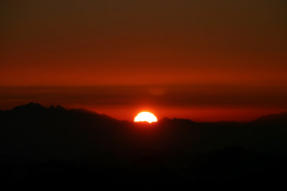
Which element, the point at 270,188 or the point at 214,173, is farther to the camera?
the point at 214,173

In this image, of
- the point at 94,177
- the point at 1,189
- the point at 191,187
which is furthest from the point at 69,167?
the point at 191,187

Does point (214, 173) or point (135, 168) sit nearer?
point (135, 168)

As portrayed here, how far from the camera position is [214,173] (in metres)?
194

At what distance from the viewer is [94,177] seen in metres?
157

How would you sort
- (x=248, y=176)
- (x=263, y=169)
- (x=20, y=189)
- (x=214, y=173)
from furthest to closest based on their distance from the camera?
(x=214, y=173)
(x=263, y=169)
(x=248, y=176)
(x=20, y=189)

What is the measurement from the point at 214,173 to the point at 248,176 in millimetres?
24422

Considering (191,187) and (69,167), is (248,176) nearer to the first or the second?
(191,187)

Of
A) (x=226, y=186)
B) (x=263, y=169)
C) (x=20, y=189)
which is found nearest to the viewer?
(x=20, y=189)

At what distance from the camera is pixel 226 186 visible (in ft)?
525

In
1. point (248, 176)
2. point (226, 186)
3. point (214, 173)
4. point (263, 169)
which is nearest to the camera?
point (226, 186)

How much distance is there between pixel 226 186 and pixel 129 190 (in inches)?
1114

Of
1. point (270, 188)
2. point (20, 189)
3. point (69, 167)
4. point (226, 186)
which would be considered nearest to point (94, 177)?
point (69, 167)

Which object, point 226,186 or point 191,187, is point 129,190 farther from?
point 226,186

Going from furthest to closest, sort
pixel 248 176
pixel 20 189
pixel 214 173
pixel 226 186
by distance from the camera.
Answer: pixel 214 173, pixel 248 176, pixel 226 186, pixel 20 189
